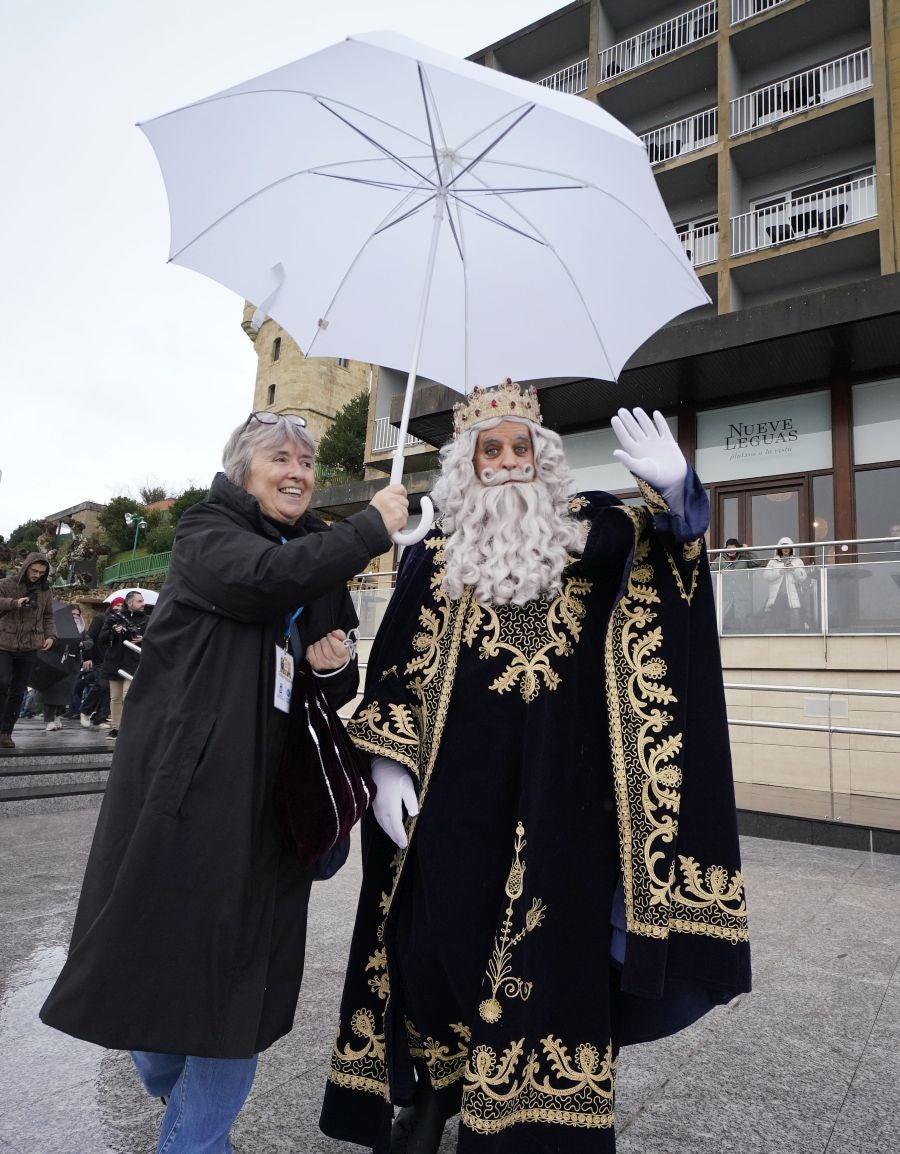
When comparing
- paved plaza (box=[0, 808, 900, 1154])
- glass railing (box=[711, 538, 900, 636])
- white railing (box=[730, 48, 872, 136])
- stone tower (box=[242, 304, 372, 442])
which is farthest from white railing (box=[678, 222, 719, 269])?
stone tower (box=[242, 304, 372, 442])

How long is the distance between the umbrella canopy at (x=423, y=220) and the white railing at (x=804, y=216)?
1504cm

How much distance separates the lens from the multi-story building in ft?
31.1

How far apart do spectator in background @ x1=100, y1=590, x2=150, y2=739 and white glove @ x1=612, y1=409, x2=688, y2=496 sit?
7.65 metres

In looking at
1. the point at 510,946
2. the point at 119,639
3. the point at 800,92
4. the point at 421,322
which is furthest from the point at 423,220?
the point at 800,92

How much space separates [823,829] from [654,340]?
894cm

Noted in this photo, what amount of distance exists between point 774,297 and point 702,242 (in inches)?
77.7

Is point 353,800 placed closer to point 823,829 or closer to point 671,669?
point 671,669

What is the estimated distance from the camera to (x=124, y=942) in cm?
153

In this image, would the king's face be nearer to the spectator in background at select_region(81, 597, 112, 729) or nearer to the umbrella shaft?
the umbrella shaft

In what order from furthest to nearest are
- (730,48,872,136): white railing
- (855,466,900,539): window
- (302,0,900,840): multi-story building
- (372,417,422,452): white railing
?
(372,417,422,452): white railing, (730,48,872,136): white railing, (855,466,900,539): window, (302,0,900,840): multi-story building

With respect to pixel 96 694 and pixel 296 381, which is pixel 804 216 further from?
pixel 296 381

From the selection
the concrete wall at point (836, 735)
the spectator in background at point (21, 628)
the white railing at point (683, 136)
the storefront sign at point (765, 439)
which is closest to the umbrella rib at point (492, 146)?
the concrete wall at point (836, 735)

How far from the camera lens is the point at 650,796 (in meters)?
1.94

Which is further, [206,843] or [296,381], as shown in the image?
[296,381]
